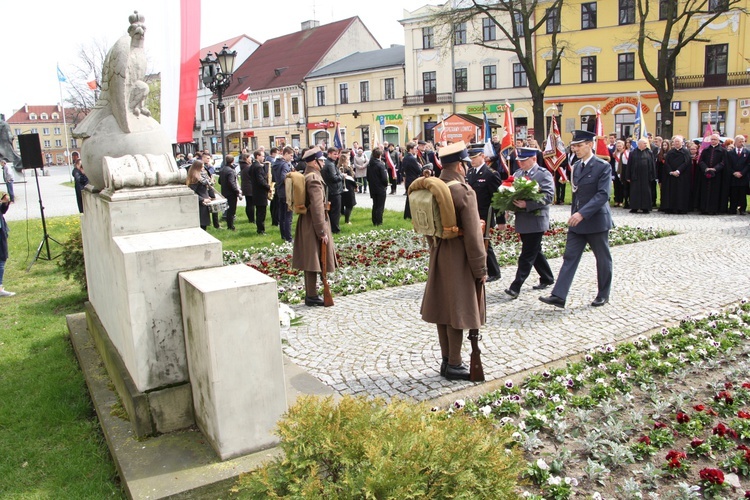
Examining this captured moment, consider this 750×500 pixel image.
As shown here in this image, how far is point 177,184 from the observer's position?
4.56 metres

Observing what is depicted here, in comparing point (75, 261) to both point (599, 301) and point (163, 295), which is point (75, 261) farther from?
point (599, 301)

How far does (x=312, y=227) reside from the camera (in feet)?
27.3

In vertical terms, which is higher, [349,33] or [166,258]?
[349,33]


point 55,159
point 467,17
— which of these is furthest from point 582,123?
point 55,159

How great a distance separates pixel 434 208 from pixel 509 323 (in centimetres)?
253

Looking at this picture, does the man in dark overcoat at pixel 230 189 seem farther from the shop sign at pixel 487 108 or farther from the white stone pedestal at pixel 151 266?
the shop sign at pixel 487 108

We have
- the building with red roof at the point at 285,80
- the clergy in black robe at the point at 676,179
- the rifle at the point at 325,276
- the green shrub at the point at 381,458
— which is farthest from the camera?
the building with red roof at the point at 285,80

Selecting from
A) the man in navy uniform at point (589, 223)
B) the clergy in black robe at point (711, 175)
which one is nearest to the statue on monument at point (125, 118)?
the man in navy uniform at point (589, 223)

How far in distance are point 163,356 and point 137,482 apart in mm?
804

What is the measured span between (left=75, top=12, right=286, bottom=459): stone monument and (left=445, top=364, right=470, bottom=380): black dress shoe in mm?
2139

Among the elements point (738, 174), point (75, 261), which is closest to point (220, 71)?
point (75, 261)

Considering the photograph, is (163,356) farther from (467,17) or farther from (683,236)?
(467,17)

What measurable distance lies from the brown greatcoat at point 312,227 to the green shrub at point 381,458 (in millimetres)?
Result: 5337

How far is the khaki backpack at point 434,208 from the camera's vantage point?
5180mm
